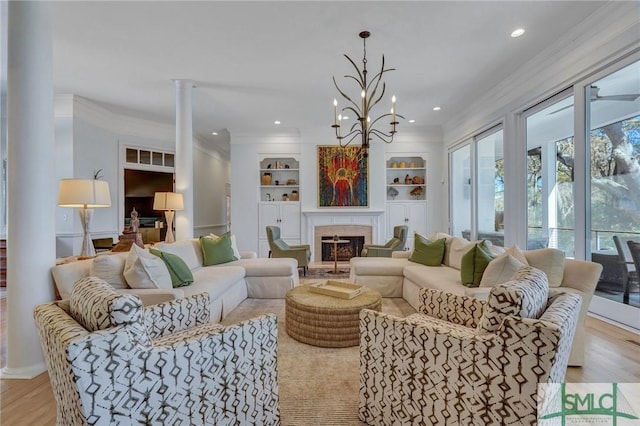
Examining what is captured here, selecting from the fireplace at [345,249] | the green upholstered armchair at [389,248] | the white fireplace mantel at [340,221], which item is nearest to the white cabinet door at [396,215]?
the white fireplace mantel at [340,221]

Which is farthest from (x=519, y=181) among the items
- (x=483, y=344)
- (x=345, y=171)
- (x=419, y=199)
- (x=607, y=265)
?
(x=483, y=344)

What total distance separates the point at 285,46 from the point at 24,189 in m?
2.80

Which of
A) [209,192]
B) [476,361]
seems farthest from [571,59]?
[209,192]

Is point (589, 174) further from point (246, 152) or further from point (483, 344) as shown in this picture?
point (246, 152)

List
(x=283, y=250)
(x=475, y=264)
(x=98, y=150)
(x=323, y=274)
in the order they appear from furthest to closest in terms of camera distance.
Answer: (x=323, y=274), (x=98, y=150), (x=283, y=250), (x=475, y=264)

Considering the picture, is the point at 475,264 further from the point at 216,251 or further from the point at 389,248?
the point at 216,251

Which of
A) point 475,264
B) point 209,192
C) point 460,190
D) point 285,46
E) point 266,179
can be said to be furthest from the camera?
point 209,192

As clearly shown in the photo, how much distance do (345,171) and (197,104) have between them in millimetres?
3415

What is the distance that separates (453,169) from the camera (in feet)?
22.9

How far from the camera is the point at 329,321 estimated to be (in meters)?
2.60

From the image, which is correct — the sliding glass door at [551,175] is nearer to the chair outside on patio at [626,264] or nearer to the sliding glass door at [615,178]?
the sliding glass door at [615,178]

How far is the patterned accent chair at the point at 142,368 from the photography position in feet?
3.69

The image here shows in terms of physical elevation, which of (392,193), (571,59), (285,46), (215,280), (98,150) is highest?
(285,46)

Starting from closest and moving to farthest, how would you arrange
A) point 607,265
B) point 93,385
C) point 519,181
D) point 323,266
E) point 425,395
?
point 93,385
point 425,395
point 607,265
point 519,181
point 323,266
